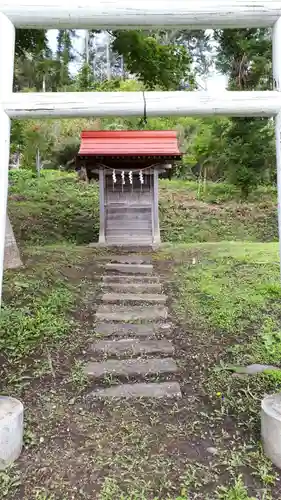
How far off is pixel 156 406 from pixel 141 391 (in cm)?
24

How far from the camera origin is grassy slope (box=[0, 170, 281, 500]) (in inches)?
103

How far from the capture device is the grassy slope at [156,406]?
2.60m

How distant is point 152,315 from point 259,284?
2.02 meters

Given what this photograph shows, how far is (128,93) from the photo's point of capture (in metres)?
2.73

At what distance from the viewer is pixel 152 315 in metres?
5.44

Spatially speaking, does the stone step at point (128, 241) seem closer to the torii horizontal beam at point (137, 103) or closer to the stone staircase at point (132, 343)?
the stone staircase at point (132, 343)

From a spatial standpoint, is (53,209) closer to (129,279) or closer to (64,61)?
(64,61)

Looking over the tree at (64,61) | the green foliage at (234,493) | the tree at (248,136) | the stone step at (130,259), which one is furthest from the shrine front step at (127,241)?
the green foliage at (234,493)

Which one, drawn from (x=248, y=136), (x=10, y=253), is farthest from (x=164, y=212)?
(x=10, y=253)

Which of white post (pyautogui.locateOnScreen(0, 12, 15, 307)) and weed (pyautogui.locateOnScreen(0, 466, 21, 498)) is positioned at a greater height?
white post (pyautogui.locateOnScreen(0, 12, 15, 307))

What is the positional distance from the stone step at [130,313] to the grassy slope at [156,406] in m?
0.23

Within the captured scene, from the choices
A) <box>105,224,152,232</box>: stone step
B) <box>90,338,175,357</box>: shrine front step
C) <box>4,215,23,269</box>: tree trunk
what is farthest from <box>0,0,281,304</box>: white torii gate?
<box>105,224,152,232</box>: stone step

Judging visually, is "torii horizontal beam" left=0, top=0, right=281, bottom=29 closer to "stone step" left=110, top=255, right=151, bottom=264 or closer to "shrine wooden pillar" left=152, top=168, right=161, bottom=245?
"stone step" left=110, top=255, right=151, bottom=264

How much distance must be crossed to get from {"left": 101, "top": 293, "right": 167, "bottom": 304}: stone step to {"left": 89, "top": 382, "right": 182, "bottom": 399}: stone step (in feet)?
7.44
